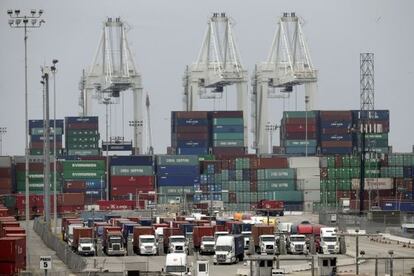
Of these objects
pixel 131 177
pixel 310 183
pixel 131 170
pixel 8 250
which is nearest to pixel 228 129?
pixel 131 177

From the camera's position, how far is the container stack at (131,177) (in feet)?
514

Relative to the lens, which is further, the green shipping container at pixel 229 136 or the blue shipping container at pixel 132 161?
the green shipping container at pixel 229 136

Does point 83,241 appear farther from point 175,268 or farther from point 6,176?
point 6,176

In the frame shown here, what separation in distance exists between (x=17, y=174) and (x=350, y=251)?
256 feet

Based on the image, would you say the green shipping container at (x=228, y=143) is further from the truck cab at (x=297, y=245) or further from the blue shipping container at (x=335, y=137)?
the truck cab at (x=297, y=245)

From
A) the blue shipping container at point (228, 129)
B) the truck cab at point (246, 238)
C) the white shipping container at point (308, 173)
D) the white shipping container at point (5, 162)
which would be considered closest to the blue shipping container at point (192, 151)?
the blue shipping container at point (228, 129)

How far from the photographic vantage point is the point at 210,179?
157 metres

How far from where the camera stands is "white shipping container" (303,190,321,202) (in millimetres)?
151250

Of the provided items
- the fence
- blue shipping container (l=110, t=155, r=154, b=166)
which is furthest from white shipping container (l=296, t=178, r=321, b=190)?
the fence

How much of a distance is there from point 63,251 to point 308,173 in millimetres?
80631

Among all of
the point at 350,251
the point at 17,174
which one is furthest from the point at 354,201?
the point at 350,251

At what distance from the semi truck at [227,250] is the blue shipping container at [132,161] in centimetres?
8378

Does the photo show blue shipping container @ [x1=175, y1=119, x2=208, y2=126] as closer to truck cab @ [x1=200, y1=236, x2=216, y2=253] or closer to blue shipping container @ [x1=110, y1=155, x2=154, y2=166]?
blue shipping container @ [x1=110, y1=155, x2=154, y2=166]

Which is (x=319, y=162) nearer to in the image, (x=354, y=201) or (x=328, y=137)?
(x=354, y=201)
